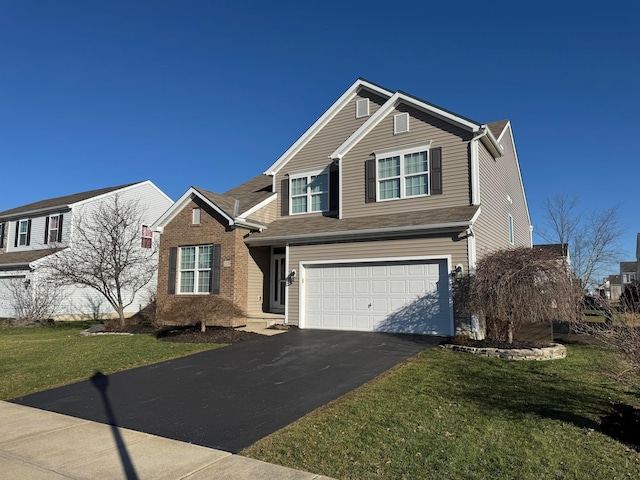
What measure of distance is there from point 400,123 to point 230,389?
10932 millimetres

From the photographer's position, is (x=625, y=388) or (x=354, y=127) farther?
(x=354, y=127)

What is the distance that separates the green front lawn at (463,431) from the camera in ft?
14.7

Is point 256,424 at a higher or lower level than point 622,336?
lower

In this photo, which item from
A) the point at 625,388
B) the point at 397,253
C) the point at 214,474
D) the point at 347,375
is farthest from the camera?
the point at 397,253

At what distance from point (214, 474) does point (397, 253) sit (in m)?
10.1

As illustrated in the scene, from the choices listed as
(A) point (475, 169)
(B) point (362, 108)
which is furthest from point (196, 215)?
(A) point (475, 169)

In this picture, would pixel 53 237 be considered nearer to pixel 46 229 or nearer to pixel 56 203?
pixel 46 229

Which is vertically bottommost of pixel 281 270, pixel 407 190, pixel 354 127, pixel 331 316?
pixel 331 316

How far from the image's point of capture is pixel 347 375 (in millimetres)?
8633

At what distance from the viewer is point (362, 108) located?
56.7 feet

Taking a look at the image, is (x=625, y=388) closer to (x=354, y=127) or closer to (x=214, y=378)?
(x=214, y=378)

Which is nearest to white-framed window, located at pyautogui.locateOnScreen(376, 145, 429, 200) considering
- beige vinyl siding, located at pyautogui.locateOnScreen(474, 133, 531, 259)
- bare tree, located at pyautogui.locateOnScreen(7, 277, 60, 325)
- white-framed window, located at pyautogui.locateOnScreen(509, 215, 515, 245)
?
beige vinyl siding, located at pyautogui.locateOnScreen(474, 133, 531, 259)

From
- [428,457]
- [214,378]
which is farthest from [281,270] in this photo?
[428,457]

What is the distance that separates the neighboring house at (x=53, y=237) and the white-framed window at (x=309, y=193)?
13600 millimetres
